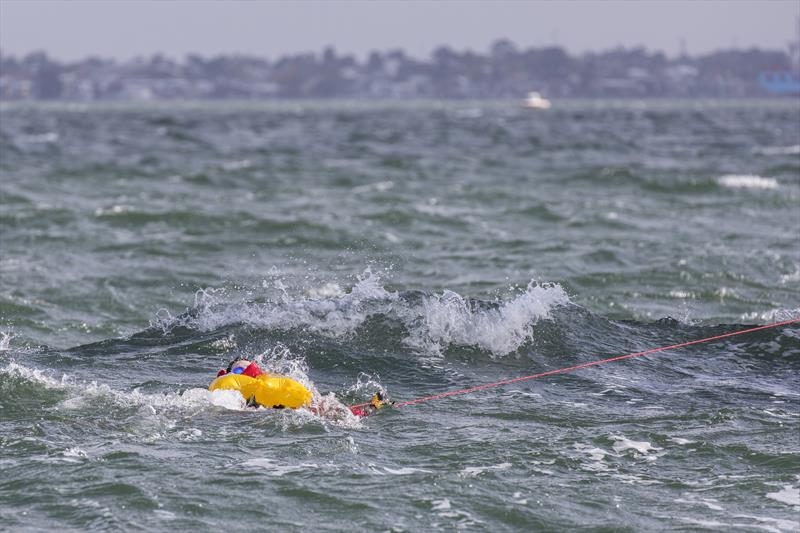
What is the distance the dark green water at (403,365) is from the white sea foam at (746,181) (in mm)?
3498

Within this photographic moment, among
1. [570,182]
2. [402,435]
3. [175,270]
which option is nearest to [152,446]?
[402,435]

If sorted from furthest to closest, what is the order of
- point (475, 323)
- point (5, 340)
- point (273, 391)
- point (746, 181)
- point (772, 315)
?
point (746, 181), point (772, 315), point (5, 340), point (475, 323), point (273, 391)

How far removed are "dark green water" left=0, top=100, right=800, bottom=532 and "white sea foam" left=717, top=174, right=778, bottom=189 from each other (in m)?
3.50

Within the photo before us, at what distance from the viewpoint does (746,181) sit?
3094 cm

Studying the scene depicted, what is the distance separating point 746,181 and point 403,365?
860 inches

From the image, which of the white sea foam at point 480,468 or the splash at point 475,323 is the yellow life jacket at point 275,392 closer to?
the white sea foam at point 480,468

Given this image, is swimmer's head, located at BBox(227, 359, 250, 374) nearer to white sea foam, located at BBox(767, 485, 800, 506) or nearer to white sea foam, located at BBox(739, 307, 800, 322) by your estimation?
white sea foam, located at BBox(767, 485, 800, 506)

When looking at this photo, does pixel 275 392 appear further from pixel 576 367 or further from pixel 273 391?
pixel 576 367

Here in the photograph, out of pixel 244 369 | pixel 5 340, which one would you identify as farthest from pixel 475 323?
pixel 5 340

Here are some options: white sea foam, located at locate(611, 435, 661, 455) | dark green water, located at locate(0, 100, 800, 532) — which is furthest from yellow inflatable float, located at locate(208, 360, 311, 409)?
white sea foam, located at locate(611, 435, 661, 455)

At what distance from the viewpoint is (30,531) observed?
7047 mm

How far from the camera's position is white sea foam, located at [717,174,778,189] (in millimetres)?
29648

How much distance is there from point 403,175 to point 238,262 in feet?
52.6

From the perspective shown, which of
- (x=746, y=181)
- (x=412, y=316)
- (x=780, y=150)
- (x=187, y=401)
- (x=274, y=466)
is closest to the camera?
(x=274, y=466)
